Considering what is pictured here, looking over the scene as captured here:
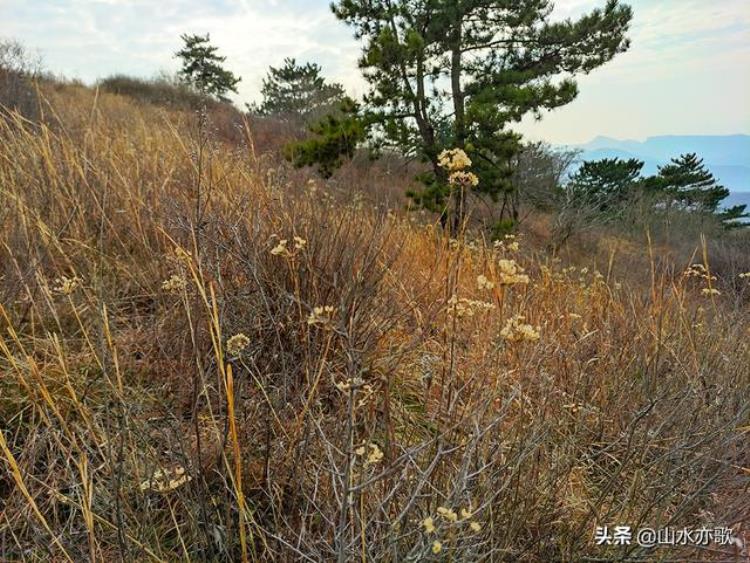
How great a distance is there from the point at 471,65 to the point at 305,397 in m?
8.19

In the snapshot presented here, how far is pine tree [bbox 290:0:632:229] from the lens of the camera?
7273mm

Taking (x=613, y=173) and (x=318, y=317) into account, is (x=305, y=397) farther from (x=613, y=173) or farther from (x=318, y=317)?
(x=613, y=173)

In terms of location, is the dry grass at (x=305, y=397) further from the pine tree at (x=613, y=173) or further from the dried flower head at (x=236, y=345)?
the pine tree at (x=613, y=173)

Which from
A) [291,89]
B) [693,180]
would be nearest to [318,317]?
[291,89]

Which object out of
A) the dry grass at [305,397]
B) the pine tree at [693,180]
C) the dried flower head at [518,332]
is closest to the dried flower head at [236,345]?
the dry grass at [305,397]

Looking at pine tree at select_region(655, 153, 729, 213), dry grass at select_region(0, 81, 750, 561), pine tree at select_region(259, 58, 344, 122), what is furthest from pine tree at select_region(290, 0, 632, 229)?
pine tree at select_region(655, 153, 729, 213)

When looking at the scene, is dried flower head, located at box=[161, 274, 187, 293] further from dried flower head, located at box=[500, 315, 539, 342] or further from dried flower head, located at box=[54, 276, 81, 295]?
dried flower head, located at box=[500, 315, 539, 342]

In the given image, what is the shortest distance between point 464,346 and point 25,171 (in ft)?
7.66

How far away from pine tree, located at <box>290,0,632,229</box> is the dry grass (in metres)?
5.46

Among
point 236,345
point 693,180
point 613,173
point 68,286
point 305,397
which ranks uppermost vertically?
point 693,180

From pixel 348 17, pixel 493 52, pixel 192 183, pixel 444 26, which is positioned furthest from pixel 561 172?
pixel 192 183

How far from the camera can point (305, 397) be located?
1.42 m

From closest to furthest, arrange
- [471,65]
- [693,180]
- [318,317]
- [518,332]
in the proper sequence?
[318,317] → [518,332] → [471,65] → [693,180]

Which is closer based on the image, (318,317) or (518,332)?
(318,317)
